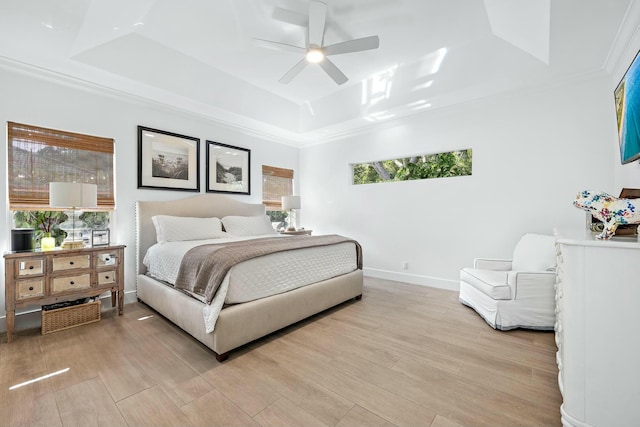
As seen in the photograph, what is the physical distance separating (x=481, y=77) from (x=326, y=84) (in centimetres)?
211

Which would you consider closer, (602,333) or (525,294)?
(602,333)

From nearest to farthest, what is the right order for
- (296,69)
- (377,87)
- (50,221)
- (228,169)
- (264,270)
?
(264,270), (50,221), (296,69), (377,87), (228,169)

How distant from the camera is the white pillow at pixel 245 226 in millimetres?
4062

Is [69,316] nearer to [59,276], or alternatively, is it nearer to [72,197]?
[59,276]

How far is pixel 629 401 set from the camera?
1.21 metres

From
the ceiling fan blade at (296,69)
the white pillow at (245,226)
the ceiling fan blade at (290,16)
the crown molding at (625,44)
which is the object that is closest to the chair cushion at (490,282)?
the crown molding at (625,44)

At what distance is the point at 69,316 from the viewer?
2.65m

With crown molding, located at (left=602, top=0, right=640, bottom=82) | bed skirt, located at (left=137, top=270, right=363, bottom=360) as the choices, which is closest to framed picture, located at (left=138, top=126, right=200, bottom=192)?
bed skirt, located at (left=137, top=270, right=363, bottom=360)

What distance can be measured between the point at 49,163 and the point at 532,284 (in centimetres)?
505

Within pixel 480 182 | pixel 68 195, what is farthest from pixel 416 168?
pixel 68 195

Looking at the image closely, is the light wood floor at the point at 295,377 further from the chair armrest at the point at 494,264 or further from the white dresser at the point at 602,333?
the chair armrest at the point at 494,264

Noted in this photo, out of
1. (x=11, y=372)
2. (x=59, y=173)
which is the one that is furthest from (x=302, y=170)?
(x=11, y=372)

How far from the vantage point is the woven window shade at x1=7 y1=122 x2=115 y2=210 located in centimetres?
274

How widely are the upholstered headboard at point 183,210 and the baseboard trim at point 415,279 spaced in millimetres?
2258
